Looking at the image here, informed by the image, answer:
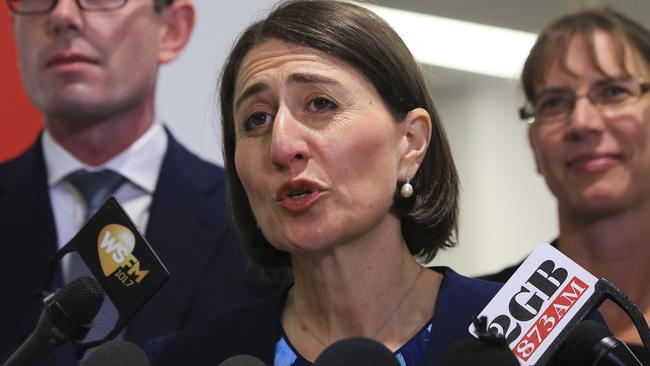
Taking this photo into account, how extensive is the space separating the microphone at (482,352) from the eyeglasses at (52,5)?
160 centimetres

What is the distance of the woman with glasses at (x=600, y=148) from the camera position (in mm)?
2695

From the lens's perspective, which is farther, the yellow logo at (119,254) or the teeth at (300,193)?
the teeth at (300,193)

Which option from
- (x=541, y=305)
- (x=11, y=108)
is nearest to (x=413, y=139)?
(x=541, y=305)

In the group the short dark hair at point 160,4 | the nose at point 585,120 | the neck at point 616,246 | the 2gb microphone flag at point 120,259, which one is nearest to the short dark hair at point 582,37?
the nose at point 585,120

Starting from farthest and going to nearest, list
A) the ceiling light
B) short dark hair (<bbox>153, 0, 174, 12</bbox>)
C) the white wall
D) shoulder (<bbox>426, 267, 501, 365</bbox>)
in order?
the white wall
the ceiling light
short dark hair (<bbox>153, 0, 174, 12</bbox>)
shoulder (<bbox>426, 267, 501, 365</bbox>)

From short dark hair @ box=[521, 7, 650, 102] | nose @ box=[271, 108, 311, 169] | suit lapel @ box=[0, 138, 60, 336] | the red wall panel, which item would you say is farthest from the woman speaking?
the red wall panel

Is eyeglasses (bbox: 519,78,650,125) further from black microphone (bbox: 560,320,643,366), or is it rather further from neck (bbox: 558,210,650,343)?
black microphone (bbox: 560,320,643,366)

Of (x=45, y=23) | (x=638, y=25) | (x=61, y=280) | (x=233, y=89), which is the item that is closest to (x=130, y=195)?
(x=61, y=280)

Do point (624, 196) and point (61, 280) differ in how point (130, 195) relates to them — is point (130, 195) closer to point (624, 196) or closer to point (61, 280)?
point (61, 280)

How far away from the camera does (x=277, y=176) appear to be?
1.91 metres

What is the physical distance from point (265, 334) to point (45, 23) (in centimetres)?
109

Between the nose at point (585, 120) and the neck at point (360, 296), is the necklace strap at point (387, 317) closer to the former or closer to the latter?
the neck at point (360, 296)

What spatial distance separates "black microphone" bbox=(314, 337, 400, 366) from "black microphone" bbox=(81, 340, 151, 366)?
0.24 meters

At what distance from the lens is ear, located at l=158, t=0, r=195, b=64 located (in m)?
2.93
